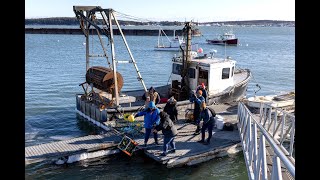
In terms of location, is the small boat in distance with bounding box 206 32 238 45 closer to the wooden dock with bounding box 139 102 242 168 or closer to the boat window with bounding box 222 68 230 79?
the boat window with bounding box 222 68 230 79

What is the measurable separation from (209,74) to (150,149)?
665cm

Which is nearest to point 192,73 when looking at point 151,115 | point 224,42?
point 151,115

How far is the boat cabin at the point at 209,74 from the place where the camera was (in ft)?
57.4

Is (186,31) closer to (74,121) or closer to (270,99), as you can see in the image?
(270,99)

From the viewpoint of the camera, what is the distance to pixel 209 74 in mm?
17406

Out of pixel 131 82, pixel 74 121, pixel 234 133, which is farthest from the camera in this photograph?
pixel 131 82

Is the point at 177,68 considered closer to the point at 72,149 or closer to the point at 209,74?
the point at 209,74

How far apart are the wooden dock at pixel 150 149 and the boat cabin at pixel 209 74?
14.4ft

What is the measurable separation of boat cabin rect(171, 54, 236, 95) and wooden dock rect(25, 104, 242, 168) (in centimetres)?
438

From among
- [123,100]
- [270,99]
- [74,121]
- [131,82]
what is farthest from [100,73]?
[131,82]

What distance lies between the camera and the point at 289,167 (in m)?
4.37

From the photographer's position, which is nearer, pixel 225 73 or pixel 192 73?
pixel 192 73

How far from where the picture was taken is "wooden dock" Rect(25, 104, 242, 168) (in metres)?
11.5
